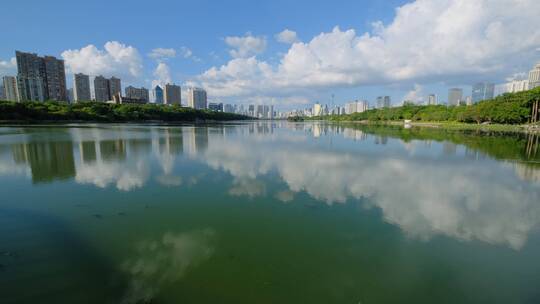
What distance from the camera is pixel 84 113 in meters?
47.2

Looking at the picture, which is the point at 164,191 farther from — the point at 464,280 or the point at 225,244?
the point at 464,280

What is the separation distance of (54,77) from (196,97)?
6794 centimetres

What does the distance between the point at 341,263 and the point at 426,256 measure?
138 centimetres

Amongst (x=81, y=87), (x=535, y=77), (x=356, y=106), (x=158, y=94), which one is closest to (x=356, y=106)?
(x=356, y=106)

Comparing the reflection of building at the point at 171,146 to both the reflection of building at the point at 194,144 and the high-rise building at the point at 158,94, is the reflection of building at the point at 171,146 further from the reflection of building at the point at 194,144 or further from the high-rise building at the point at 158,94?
the high-rise building at the point at 158,94

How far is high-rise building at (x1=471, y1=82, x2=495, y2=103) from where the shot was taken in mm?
115650

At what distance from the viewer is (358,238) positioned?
4164 mm

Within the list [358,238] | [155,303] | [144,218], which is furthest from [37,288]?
[358,238]

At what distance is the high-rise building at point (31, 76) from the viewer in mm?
63594

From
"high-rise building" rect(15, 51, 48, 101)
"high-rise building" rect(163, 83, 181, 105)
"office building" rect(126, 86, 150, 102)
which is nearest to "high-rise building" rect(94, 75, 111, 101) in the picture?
"office building" rect(126, 86, 150, 102)

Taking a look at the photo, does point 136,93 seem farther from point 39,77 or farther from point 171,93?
point 39,77

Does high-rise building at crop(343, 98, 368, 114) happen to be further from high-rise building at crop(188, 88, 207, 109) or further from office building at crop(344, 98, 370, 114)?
high-rise building at crop(188, 88, 207, 109)

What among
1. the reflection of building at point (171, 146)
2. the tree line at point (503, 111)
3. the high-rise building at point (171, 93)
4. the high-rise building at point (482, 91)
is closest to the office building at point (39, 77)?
the high-rise building at point (171, 93)

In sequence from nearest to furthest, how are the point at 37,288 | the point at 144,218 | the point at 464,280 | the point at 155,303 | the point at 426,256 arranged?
the point at 155,303 → the point at 37,288 → the point at 464,280 → the point at 426,256 → the point at 144,218
